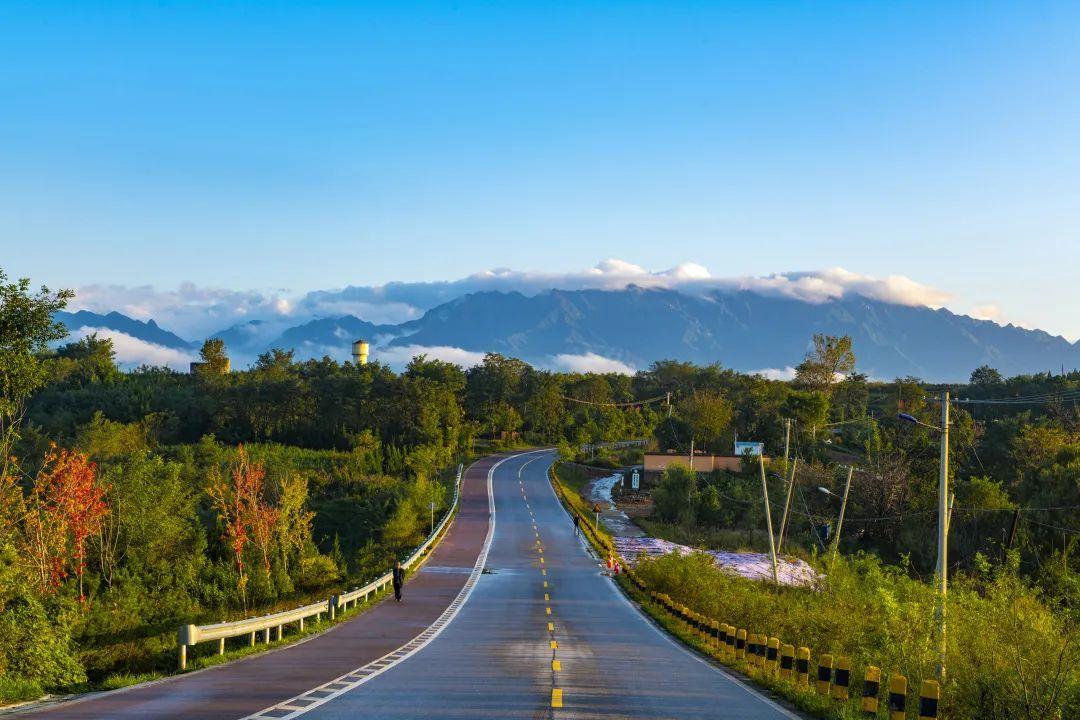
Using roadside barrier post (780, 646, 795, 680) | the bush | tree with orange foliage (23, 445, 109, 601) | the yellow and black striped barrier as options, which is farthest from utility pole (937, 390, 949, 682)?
tree with orange foliage (23, 445, 109, 601)

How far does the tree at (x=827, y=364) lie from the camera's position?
10062cm

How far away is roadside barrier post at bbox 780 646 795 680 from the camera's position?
16.9 m

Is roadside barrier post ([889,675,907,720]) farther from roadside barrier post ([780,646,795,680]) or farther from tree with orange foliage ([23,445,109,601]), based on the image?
tree with orange foliage ([23,445,109,601])

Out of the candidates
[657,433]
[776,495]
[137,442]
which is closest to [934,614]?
[776,495]

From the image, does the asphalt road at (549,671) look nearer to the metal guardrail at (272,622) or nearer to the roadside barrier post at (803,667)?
the roadside barrier post at (803,667)

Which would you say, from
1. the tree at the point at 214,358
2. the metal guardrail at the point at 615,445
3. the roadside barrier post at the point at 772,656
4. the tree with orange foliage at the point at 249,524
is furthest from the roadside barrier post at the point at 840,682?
the tree at the point at 214,358

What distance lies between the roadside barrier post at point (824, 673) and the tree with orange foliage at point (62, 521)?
81.1ft

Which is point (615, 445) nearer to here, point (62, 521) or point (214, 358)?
point (214, 358)

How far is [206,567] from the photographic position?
139 feet

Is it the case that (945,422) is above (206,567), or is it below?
above

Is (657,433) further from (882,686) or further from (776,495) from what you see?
(882,686)

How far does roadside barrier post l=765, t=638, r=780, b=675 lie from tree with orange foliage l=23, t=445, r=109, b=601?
75.2 feet

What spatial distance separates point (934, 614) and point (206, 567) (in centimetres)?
3415

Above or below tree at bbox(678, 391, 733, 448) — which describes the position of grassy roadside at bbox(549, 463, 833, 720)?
below
